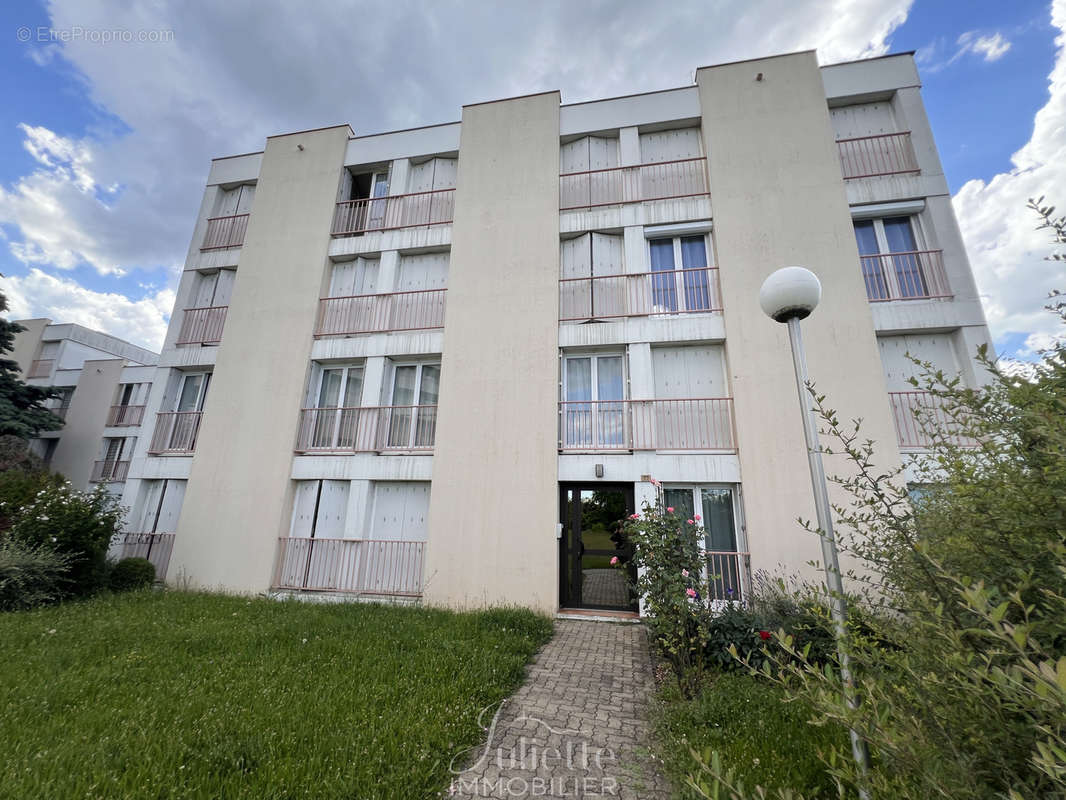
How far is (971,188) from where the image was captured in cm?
802

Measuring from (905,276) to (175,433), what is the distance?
1763 cm

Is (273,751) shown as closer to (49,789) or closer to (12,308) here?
(49,789)

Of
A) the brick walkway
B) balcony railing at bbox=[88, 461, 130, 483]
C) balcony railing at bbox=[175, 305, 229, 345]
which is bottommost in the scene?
the brick walkway

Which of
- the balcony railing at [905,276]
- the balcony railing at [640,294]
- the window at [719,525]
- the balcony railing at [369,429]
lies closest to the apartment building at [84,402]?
the balcony railing at [369,429]

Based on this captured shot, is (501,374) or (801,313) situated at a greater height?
(501,374)

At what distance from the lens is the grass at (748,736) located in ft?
9.27

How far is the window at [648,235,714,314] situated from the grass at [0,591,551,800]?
7.07 metres

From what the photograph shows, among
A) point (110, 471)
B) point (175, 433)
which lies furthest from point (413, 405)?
point (110, 471)

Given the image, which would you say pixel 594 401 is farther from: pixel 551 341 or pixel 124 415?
pixel 124 415

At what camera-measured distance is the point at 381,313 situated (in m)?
10.3

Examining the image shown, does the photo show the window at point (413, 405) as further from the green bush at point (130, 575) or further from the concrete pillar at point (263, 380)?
the green bush at point (130, 575)

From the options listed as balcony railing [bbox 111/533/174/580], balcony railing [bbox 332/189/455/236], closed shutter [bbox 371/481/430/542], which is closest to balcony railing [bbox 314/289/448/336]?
balcony railing [bbox 332/189/455/236]

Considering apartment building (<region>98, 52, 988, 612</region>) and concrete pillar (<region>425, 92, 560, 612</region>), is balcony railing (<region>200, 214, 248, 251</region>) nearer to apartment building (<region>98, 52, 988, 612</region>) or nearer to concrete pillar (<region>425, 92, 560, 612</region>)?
apartment building (<region>98, 52, 988, 612</region>)
